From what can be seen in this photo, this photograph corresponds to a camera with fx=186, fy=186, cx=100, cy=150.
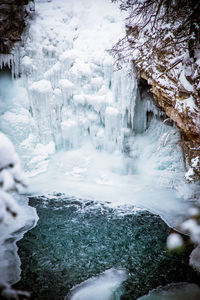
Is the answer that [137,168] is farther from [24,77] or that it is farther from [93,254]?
[24,77]

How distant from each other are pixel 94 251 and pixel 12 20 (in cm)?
767

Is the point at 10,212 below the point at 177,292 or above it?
above

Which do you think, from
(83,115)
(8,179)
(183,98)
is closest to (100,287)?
(8,179)

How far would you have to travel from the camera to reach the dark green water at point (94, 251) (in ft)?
11.0

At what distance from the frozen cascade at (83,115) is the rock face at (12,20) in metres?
0.42

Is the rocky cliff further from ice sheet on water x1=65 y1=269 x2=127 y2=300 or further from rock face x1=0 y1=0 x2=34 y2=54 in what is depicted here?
rock face x1=0 y1=0 x2=34 y2=54

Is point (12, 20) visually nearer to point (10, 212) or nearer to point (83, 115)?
point (83, 115)

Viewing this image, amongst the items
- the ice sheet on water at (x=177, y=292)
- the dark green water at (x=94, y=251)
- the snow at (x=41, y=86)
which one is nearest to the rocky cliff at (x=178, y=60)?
the dark green water at (x=94, y=251)

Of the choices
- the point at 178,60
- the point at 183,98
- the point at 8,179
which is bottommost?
the point at 8,179

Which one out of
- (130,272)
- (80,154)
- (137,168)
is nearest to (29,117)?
(80,154)

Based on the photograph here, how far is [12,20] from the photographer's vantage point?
6.42 meters

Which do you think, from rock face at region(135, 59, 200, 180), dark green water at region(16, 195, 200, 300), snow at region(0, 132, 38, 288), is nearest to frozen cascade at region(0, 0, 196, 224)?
dark green water at region(16, 195, 200, 300)

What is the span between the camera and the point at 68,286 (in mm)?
3279

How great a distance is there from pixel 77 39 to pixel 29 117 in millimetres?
3781
